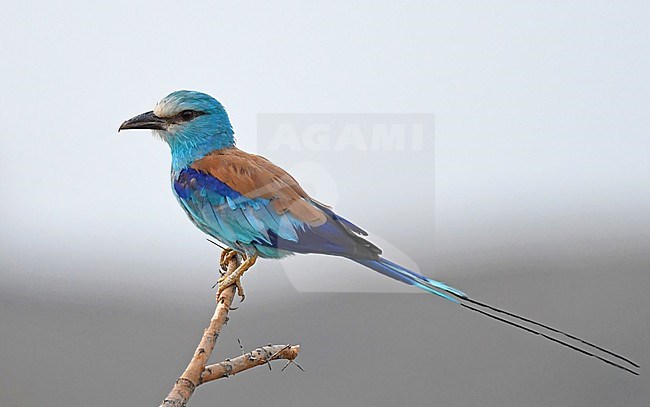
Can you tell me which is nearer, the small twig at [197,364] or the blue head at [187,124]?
the small twig at [197,364]

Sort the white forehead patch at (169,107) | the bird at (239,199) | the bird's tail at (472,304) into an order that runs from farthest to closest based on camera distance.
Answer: the white forehead patch at (169,107), the bird at (239,199), the bird's tail at (472,304)

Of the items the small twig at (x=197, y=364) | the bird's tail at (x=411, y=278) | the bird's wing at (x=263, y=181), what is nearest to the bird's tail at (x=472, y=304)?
the bird's tail at (x=411, y=278)

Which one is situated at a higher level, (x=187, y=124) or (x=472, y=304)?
(x=187, y=124)

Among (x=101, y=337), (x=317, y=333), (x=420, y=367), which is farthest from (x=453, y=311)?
(x=101, y=337)

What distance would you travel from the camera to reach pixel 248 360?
1.65 meters

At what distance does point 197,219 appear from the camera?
2.15 m

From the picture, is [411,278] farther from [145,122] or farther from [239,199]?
[145,122]

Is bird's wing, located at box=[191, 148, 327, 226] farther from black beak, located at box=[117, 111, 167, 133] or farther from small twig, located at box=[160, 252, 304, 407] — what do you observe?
small twig, located at box=[160, 252, 304, 407]

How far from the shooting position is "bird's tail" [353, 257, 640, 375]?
5.10ft

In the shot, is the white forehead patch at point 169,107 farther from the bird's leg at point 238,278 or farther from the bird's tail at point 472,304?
the bird's tail at point 472,304

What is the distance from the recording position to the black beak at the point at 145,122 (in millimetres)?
2086

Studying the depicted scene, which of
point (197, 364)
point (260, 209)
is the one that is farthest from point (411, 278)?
point (197, 364)

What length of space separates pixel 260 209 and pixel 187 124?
0.30 meters

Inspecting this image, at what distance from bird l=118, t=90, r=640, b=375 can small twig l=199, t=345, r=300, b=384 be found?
1.02ft
